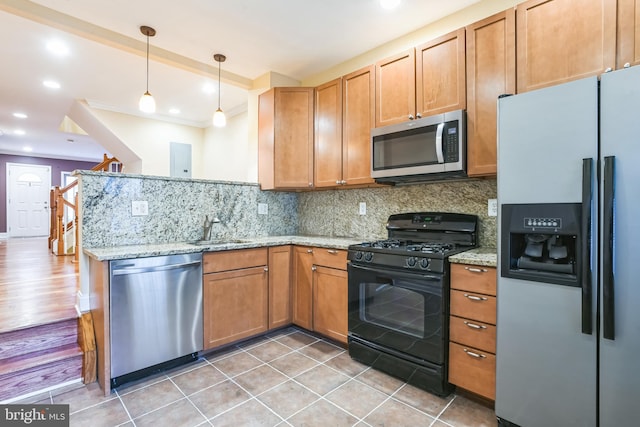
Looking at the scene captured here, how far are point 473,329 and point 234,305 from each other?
1.75 m

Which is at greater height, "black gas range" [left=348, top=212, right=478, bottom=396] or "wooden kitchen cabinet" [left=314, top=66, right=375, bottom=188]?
"wooden kitchen cabinet" [left=314, top=66, right=375, bottom=188]

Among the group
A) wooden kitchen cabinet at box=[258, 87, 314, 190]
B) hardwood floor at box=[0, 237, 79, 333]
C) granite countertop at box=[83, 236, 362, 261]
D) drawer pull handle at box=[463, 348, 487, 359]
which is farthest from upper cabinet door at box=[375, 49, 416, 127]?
hardwood floor at box=[0, 237, 79, 333]

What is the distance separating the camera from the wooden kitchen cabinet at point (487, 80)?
1.99 m

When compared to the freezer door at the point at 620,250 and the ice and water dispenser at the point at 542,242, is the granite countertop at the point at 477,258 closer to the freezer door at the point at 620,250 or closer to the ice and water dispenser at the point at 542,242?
the ice and water dispenser at the point at 542,242

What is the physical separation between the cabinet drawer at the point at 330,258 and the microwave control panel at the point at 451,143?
1040mm

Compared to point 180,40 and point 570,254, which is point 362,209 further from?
point 180,40

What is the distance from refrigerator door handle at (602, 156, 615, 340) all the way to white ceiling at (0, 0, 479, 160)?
1.73 meters

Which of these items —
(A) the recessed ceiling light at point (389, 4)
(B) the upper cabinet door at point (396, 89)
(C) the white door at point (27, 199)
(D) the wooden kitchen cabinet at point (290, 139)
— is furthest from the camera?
(C) the white door at point (27, 199)

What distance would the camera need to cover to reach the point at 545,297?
1531 millimetres

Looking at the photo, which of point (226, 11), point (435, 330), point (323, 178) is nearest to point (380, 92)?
point (323, 178)

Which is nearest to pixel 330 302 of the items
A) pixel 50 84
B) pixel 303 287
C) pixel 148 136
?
pixel 303 287

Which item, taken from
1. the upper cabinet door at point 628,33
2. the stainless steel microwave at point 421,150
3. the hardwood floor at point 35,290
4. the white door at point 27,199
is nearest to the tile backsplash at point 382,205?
the stainless steel microwave at point 421,150

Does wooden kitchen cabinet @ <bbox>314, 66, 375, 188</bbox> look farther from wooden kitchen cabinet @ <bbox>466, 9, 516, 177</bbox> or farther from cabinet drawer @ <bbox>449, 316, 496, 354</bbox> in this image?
cabinet drawer @ <bbox>449, 316, 496, 354</bbox>

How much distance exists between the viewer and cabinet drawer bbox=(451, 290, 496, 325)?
1.79 meters
